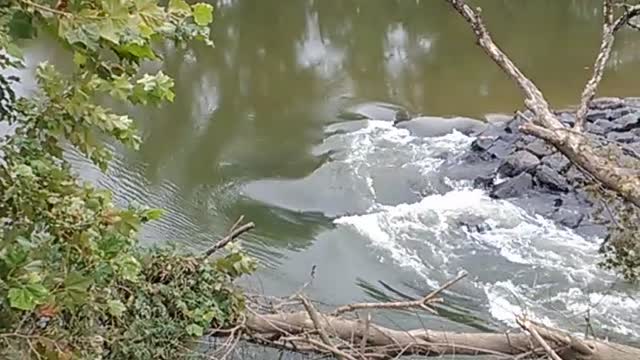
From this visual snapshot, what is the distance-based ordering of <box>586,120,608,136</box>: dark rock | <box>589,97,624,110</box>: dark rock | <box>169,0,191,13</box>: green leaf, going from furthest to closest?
<box>589,97,624,110</box>: dark rock, <box>586,120,608,136</box>: dark rock, <box>169,0,191,13</box>: green leaf

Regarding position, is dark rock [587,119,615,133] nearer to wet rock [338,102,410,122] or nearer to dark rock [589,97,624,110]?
dark rock [589,97,624,110]

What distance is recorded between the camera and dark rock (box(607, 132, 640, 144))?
8.37 metres

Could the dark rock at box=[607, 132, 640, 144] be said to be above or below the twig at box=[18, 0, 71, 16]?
above

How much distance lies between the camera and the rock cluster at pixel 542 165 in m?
7.41

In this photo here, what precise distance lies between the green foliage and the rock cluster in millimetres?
5021

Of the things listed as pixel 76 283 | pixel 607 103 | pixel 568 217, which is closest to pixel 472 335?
pixel 76 283

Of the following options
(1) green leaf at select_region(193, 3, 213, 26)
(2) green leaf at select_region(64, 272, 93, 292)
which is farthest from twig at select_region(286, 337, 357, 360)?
(1) green leaf at select_region(193, 3, 213, 26)

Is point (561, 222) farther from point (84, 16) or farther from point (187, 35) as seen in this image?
point (84, 16)

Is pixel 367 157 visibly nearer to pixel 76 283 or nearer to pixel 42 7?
pixel 76 283

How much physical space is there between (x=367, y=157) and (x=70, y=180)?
→ 6062 mm

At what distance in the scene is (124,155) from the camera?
8.16 meters

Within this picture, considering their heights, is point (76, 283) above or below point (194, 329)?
below

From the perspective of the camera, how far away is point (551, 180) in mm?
7672

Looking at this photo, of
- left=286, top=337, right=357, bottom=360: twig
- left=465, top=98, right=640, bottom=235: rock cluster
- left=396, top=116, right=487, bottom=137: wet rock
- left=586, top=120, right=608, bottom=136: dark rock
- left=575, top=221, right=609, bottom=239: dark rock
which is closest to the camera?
left=286, top=337, right=357, bottom=360: twig
